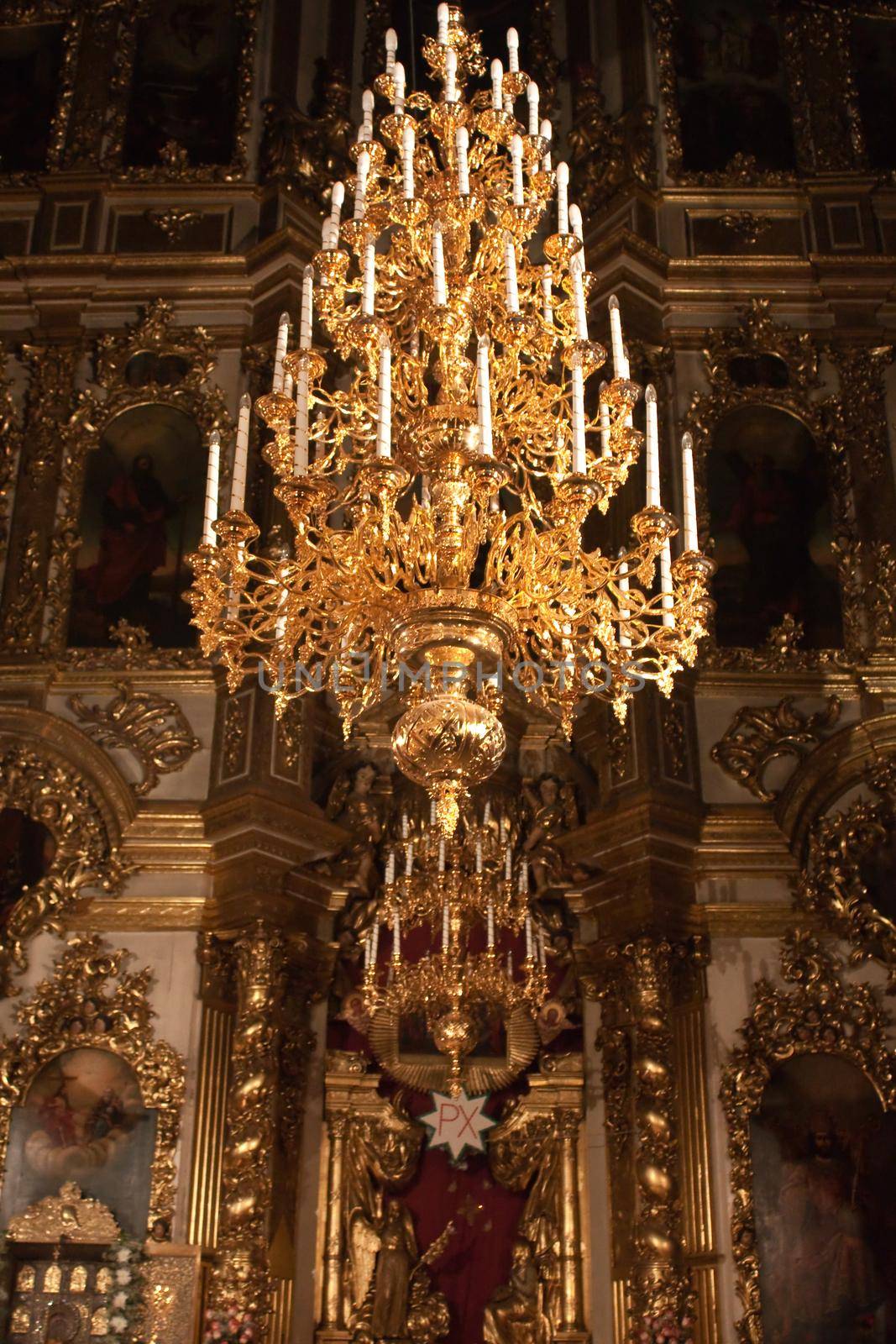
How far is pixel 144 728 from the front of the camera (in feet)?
36.9

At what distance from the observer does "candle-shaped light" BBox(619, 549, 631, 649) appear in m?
6.87

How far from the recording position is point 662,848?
1054 centimetres

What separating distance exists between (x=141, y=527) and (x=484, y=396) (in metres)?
6.37

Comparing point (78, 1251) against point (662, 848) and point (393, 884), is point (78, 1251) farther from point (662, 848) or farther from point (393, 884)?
point (662, 848)

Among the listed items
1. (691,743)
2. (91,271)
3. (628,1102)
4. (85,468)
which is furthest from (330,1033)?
(91,271)

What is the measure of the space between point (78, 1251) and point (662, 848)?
4670 mm

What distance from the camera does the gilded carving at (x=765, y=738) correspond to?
11.1 metres

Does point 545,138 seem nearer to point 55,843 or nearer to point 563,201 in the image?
point 563,201

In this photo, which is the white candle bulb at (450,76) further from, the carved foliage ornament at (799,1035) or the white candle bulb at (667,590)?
the carved foliage ornament at (799,1035)

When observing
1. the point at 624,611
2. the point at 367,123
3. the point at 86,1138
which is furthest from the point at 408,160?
the point at 86,1138

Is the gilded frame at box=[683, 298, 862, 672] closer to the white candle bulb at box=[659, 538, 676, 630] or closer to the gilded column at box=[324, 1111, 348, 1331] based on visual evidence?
the gilded column at box=[324, 1111, 348, 1331]

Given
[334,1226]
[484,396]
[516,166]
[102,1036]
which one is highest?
[516,166]

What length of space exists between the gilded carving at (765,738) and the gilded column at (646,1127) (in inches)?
59.7

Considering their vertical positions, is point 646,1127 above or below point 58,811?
below
